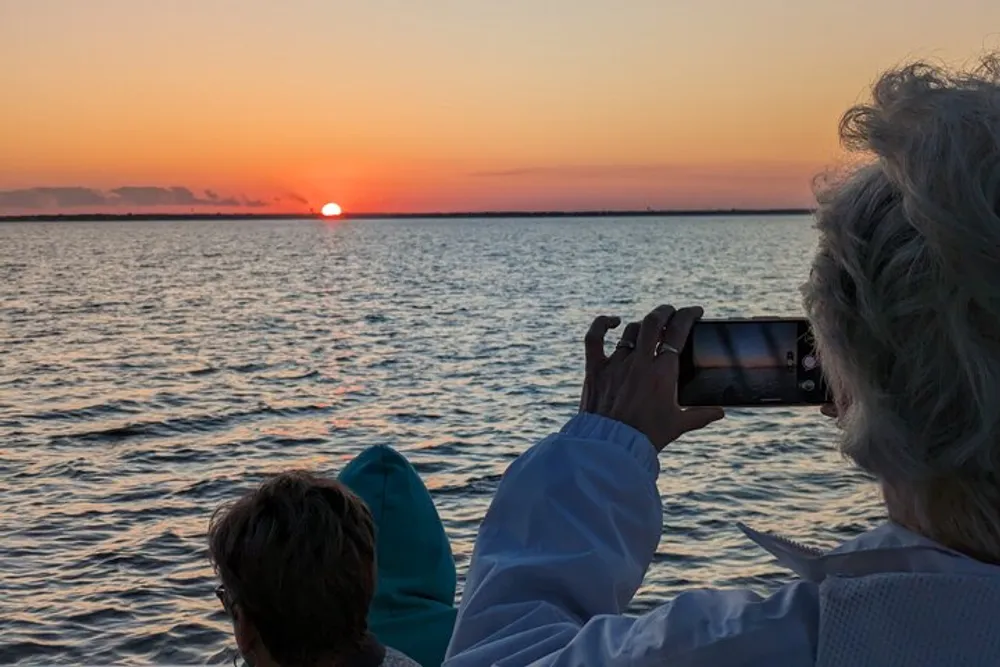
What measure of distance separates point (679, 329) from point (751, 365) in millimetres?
196

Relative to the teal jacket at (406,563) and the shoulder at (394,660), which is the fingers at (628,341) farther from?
the teal jacket at (406,563)

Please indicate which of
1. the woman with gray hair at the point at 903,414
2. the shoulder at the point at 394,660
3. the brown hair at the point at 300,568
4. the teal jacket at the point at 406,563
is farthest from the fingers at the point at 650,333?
the teal jacket at the point at 406,563

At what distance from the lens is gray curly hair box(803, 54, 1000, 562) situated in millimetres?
907

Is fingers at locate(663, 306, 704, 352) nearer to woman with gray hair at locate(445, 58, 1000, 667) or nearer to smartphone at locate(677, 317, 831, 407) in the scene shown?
smartphone at locate(677, 317, 831, 407)

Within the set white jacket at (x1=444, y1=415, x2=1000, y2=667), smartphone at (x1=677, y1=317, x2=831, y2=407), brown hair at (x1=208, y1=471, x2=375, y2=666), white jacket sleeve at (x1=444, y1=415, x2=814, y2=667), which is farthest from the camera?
brown hair at (x1=208, y1=471, x2=375, y2=666)

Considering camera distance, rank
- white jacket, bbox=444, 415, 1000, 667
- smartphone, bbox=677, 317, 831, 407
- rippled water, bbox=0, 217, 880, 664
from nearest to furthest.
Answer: white jacket, bbox=444, 415, 1000, 667, smartphone, bbox=677, 317, 831, 407, rippled water, bbox=0, 217, 880, 664

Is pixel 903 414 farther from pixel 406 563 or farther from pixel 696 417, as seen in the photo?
pixel 406 563

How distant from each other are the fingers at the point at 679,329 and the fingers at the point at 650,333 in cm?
1

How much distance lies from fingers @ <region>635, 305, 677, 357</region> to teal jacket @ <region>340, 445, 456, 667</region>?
172 centimetres

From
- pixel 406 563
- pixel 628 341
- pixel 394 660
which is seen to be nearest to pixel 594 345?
pixel 628 341

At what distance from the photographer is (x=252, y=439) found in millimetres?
13672

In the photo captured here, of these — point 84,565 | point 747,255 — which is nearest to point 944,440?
point 84,565

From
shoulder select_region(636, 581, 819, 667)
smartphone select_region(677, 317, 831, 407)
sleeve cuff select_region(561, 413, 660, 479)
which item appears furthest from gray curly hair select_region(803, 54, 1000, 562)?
smartphone select_region(677, 317, 831, 407)

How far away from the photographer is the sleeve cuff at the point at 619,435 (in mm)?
1233
